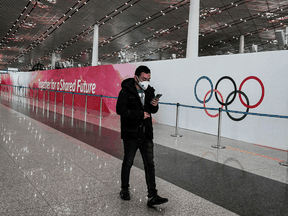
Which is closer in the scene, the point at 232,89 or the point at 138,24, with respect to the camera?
the point at 232,89

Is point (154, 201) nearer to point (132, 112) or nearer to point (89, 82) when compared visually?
point (132, 112)

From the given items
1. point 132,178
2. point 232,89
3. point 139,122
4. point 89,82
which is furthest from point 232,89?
point 89,82

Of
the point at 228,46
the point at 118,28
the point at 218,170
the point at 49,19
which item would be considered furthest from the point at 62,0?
the point at 228,46

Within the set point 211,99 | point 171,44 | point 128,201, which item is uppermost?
point 171,44

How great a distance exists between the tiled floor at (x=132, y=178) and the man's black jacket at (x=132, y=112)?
2.76 feet

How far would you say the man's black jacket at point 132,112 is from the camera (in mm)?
2990

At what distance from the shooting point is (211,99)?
8.38m

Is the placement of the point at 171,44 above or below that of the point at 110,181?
above

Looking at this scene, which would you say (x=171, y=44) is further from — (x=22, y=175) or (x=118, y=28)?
(x=22, y=175)

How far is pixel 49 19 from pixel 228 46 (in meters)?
22.0

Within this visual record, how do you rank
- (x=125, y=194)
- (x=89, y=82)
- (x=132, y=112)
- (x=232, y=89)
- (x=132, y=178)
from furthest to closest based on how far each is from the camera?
(x=89, y=82)
(x=232, y=89)
(x=132, y=178)
(x=125, y=194)
(x=132, y=112)

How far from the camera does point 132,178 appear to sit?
3.96 metres

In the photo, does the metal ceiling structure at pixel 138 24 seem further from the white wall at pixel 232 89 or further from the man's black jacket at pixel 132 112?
the man's black jacket at pixel 132 112

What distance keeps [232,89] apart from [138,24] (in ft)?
63.1
